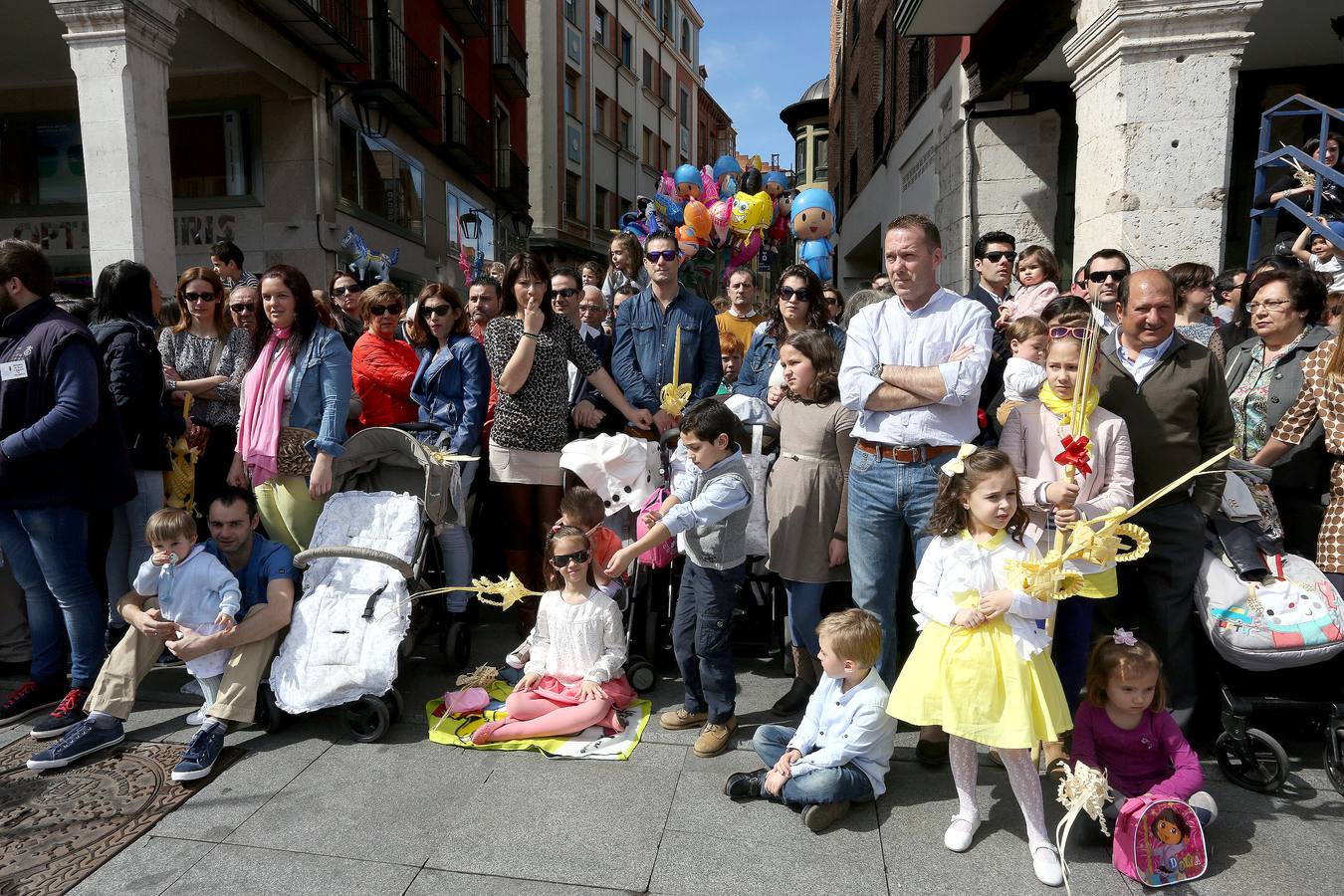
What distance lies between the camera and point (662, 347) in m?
4.98

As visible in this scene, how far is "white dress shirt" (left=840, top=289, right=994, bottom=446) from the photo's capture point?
10.2 feet

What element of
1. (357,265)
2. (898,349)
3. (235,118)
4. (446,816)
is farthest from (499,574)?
(235,118)

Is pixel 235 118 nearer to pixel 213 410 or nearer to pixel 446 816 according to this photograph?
pixel 213 410

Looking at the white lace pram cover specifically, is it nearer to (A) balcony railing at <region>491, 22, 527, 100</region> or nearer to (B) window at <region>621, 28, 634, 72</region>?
(A) balcony railing at <region>491, 22, 527, 100</region>

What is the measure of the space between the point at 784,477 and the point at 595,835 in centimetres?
174

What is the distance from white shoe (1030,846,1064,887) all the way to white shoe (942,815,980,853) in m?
0.20

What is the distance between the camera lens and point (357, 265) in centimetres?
1006

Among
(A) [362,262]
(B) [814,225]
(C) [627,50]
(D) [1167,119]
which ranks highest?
(C) [627,50]

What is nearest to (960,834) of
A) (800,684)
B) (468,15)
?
(800,684)

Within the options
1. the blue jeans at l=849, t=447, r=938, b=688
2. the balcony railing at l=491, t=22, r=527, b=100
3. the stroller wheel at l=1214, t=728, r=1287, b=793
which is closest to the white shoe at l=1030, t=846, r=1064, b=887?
the blue jeans at l=849, t=447, r=938, b=688

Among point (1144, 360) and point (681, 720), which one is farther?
point (681, 720)

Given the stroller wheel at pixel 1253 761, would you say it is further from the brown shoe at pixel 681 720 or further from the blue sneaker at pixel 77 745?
the blue sneaker at pixel 77 745

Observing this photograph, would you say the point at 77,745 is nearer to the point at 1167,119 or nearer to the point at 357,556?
the point at 357,556

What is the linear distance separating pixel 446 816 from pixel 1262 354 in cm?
427
